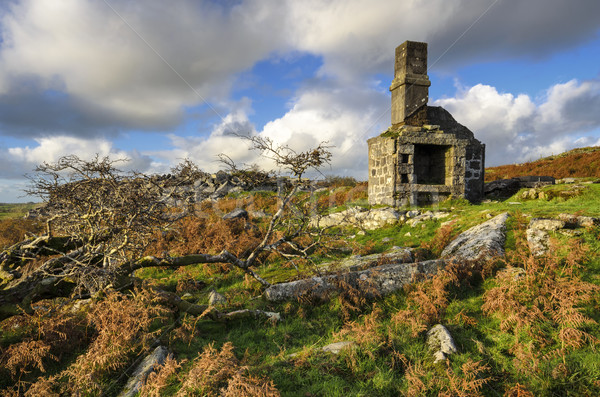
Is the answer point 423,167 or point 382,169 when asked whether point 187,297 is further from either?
point 423,167

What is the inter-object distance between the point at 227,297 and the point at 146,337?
2.62 m

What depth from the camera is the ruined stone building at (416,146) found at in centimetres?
1563

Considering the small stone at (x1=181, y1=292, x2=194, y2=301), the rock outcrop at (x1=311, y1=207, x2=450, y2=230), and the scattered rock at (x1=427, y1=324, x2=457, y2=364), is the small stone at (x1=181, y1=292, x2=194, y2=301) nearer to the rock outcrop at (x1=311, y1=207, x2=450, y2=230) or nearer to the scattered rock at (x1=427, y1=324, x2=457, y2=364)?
the scattered rock at (x1=427, y1=324, x2=457, y2=364)

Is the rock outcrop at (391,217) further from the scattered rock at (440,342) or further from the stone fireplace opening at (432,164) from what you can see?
the scattered rock at (440,342)

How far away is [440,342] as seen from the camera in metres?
4.86

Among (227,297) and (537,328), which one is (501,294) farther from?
(227,297)

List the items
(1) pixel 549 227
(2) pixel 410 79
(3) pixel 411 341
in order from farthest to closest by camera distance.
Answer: (2) pixel 410 79 → (1) pixel 549 227 → (3) pixel 411 341

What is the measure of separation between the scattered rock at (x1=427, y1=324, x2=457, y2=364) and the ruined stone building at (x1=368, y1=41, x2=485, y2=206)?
10.7 meters

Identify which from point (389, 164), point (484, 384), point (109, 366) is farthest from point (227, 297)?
point (389, 164)

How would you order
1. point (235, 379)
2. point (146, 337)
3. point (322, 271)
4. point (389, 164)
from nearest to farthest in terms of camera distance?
point (235, 379)
point (146, 337)
point (322, 271)
point (389, 164)

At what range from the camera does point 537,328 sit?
15.9 ft

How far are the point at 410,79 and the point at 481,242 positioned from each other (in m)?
10.4

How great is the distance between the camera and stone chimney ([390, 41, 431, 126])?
52.2 ft

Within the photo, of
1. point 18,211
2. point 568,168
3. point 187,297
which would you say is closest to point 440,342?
point 187,297
